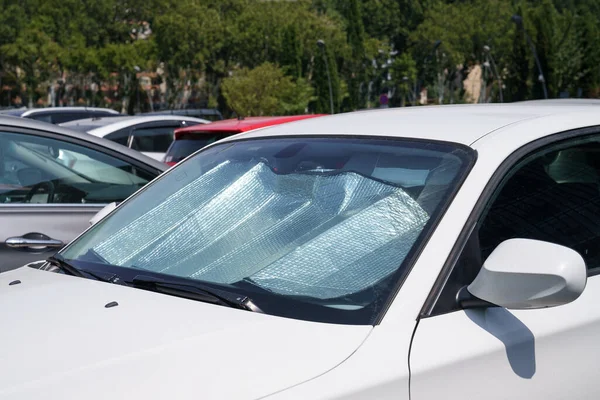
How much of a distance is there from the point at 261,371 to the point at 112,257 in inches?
42.2

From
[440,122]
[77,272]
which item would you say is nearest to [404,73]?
[440,122]

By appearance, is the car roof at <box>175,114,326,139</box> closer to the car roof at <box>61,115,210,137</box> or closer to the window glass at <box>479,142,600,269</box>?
the car roof at <box>61,115,210,137</box>

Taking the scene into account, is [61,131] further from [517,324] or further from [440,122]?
[517,324]

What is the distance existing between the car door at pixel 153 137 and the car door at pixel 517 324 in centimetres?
1031

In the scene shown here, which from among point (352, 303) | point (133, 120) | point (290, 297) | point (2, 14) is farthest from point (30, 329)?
point (2, 14)

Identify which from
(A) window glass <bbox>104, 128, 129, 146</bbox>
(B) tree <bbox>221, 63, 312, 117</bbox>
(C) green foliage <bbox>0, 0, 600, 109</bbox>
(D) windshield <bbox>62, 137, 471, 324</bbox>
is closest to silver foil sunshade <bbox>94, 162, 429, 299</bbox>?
(D) windshield <bbox>62, 137, 471, 324</bbox>

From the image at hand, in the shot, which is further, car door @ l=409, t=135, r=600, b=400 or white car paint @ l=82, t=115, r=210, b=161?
white car paint @ l=82, t=115, r=210, b=161

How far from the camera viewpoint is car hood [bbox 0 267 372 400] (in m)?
1.93

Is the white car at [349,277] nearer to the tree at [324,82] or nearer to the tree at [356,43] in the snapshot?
the tree at [324,82]

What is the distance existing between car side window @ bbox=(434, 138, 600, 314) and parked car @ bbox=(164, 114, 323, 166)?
7168mm

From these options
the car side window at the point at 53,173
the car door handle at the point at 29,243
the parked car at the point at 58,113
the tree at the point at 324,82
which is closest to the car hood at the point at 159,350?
the car door handle at the point at 29,243

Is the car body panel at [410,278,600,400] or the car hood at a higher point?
the car hood

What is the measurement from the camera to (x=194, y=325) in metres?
2.17

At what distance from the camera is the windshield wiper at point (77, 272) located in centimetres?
268
